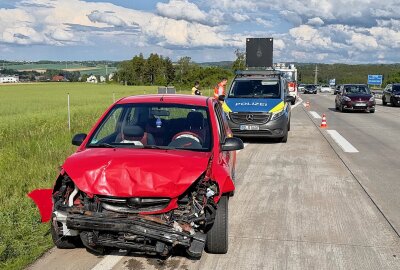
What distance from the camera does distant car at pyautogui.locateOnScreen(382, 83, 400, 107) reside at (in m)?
35.3

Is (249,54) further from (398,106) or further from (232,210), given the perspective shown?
(232,210)

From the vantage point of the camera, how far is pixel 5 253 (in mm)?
4711

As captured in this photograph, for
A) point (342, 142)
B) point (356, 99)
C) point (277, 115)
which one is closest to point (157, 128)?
point (277, 115)

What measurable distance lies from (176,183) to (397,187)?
528cm

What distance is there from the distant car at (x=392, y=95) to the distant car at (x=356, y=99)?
27.9ft

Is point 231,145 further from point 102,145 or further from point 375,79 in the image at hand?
point 375,79

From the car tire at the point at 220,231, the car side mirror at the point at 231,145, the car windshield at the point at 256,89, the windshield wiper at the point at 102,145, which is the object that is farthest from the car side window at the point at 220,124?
the car windshield at the point at 256,89

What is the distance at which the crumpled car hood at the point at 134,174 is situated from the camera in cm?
402

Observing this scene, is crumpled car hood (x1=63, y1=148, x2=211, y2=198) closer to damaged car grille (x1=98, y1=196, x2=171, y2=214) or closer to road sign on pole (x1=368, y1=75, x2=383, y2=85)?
damaged car grille (x1=98, y1=196, x2=171, y2=214)

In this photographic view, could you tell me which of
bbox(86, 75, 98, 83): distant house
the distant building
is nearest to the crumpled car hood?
the distant building

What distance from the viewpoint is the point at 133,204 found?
4090 millimetres

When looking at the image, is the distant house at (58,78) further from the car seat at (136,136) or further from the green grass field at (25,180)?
the car seat at (136,136)

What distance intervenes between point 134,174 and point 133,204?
0.26 m

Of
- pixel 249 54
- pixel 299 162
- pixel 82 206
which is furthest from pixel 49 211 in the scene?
pixel 249 54
